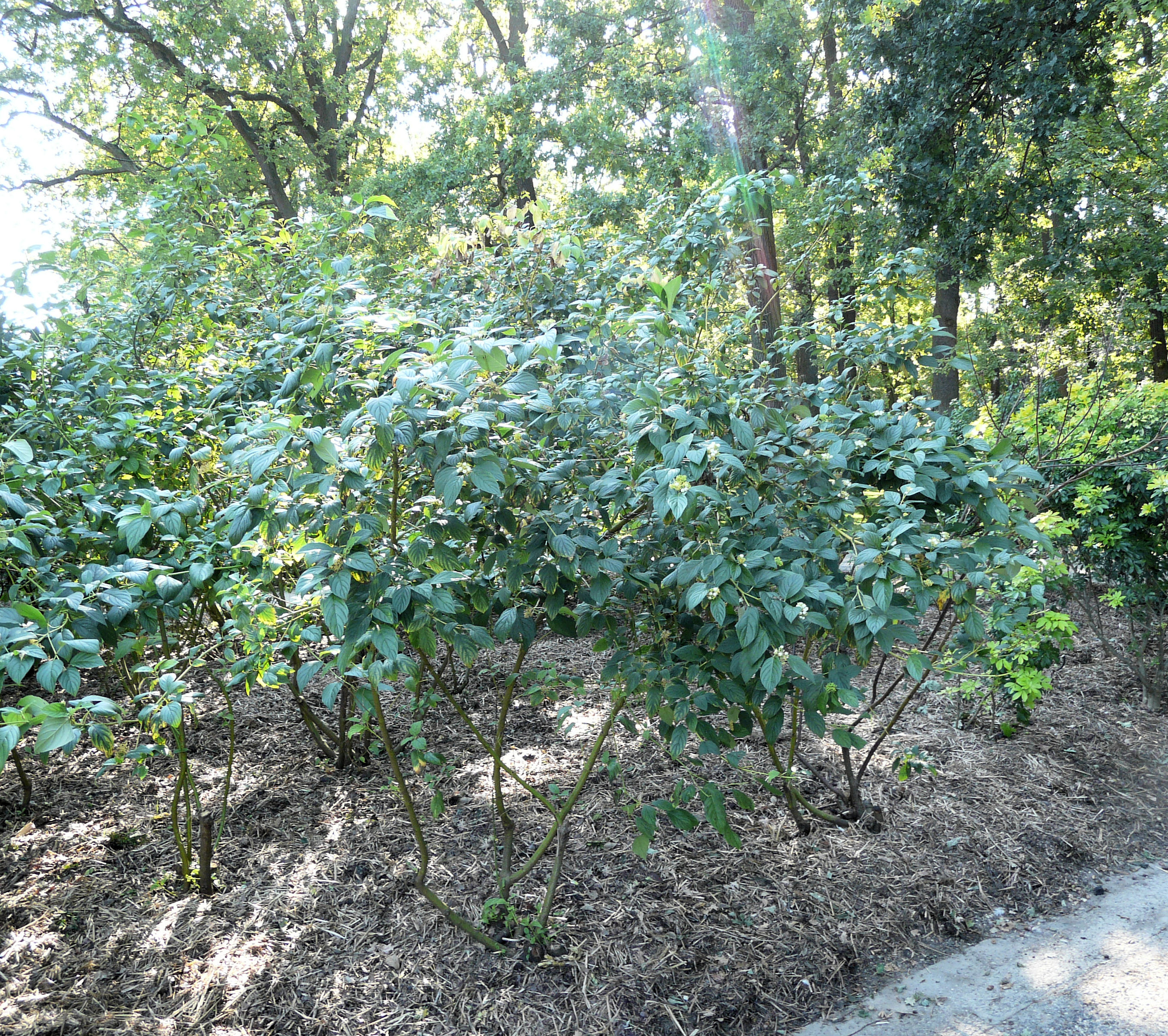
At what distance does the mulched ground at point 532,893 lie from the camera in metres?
2.22

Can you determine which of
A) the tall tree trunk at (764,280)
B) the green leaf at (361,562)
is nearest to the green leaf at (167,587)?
the green leaf at (361,562)

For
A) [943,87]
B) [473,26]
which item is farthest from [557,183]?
[943,87]

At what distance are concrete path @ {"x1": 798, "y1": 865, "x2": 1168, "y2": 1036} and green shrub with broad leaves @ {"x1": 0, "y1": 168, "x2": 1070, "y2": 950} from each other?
2.24 ft

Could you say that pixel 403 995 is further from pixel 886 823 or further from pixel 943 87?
pixel 943 87

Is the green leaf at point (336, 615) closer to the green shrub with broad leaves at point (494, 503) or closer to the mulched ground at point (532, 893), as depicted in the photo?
the green shrub with broad leaves at point (494, 503)

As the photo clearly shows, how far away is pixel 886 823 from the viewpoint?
300 centimetres

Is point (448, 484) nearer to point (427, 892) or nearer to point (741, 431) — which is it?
point (741, 431)

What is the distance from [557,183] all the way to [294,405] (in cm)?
1170

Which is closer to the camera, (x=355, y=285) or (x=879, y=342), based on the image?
(x=355, y=285)

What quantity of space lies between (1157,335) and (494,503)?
1451 centimetres

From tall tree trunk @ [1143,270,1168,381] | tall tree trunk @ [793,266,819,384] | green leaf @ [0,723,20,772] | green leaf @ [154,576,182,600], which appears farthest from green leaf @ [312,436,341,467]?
tall tree trunk @ [1143,270,1168,381]

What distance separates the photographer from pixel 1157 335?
12.2 meters

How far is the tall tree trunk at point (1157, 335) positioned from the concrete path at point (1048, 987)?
1100 cm

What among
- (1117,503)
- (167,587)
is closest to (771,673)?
(167,587)
